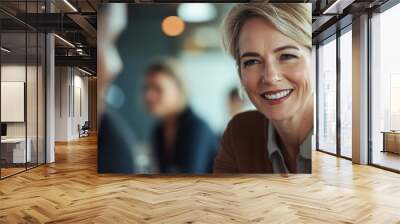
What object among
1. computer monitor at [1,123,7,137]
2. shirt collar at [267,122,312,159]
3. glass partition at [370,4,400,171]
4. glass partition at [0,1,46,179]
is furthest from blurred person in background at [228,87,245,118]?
computer monitor at [1,123,7,137]

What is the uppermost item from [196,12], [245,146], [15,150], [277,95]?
[196,12]

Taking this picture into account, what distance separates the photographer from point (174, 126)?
6.46m

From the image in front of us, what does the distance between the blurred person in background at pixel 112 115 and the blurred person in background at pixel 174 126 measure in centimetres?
48

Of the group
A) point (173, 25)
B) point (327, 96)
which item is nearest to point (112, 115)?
point (173, 25)

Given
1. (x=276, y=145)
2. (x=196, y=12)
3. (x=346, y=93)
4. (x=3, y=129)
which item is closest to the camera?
(x=276, y=145)

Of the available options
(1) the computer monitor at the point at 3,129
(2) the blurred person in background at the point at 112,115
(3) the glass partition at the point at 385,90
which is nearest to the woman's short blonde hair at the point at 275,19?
(2) the blurred person in background at the point at 112,115

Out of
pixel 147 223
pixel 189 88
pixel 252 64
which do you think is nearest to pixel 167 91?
pixel 189 88

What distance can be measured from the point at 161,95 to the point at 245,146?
164 centimetres

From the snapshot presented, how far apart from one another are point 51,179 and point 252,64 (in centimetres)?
380

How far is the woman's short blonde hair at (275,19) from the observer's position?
628cm

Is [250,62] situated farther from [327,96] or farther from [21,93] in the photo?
[327,96]

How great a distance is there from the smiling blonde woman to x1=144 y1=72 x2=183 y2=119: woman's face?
1003 millimetres

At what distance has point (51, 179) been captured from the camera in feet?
20.9

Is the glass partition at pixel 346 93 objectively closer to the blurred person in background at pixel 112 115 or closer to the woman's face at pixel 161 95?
the woman's face at pixel 161 95
